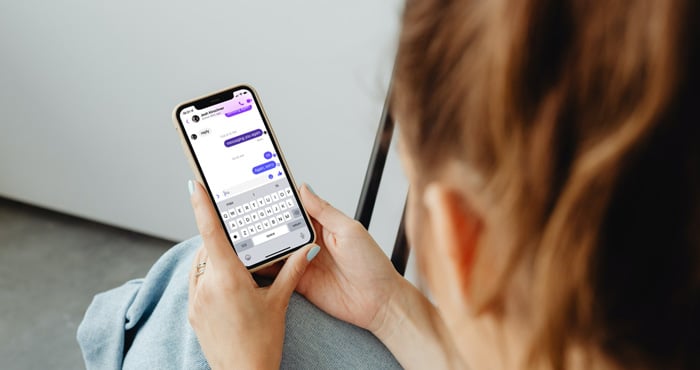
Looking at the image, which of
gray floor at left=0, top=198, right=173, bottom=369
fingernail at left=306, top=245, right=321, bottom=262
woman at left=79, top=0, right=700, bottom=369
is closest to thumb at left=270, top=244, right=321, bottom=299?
A: fingernail at left=306, top=245, right=321, bottom=262

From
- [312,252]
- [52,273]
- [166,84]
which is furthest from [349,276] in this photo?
[52,273]

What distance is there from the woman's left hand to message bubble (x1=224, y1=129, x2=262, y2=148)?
0.10 m

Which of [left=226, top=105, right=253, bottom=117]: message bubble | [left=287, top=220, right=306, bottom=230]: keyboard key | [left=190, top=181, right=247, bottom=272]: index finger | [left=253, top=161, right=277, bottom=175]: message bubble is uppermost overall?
[left=226, top=105, right=253, bottom=117]: message bubble

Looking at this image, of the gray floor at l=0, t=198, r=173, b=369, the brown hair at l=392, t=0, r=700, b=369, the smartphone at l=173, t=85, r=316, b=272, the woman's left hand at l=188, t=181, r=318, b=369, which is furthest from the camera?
the gray floor at l=0, t=198, r=173, b=369

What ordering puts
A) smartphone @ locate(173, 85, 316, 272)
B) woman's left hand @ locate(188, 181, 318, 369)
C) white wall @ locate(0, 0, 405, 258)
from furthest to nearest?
white wall @ locate(0, 0, 405, 258), smartphone @ locate(173, 85, 316, 272), woman's left hand @ locate(188, 181, 318, 369)

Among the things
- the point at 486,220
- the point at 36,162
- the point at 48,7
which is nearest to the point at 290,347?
the point at 486,220

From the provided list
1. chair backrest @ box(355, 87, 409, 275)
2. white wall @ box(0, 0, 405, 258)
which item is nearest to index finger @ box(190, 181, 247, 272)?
chair backrest @ box(355, 87, 409, 275)

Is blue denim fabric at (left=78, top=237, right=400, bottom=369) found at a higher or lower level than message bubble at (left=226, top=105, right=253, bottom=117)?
lower

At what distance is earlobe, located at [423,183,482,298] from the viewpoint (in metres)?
0.35

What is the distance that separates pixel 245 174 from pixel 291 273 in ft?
0.43

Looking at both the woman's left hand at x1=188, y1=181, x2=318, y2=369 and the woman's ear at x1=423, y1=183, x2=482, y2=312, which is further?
the woman's left hand at x1=188, y1=181, x2=318, y2=369

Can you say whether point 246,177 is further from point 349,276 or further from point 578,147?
point 578,147

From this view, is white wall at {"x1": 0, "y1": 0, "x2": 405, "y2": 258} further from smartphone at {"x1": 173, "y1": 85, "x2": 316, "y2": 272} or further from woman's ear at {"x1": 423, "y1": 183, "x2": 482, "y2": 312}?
woman's ear at {"x1": 423, "y1": 183, "x2": 482, "y2": 312}

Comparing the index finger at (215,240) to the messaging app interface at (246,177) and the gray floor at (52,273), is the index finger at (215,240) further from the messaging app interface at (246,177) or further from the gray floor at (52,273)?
the gray floor at (52,273)
